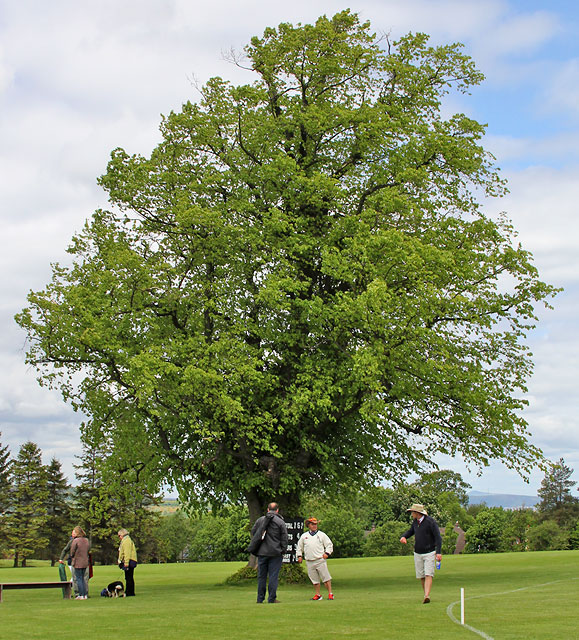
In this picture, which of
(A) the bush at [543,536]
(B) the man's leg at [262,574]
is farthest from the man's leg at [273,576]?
(A) the bush at [543,536]

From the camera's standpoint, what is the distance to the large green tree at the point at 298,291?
2550cm

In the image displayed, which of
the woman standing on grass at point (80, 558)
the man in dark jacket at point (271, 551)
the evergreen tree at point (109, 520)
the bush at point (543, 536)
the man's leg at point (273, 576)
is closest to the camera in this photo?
the man's leg at point (273, 576)

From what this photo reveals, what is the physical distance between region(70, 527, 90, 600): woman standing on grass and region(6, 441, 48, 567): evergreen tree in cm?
6439

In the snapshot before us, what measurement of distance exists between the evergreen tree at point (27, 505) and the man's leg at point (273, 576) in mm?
70394

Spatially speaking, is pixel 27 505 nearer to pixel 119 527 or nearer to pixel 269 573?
pixel 119 527

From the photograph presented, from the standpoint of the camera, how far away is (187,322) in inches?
1121

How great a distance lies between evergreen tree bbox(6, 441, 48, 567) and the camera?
8250 centimetres

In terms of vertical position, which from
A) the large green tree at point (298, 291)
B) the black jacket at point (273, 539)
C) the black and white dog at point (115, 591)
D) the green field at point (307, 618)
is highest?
the large green tree at point (298, 291)

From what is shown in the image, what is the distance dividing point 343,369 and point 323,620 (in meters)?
13.3

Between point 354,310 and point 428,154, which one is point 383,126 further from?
point 354,310

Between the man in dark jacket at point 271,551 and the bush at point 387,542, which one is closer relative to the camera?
the man in dark jacket at point 271,551

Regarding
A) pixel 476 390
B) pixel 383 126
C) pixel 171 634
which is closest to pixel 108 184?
pixel 383 126

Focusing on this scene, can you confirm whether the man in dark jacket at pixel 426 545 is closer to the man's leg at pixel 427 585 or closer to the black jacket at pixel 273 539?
the man's leg at pixel 427 585

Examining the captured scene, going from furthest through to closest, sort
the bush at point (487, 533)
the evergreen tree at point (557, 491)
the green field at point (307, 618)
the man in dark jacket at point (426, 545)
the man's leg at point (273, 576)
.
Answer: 1. the evergreen tree at point (557, 491)
2. the bush at point (487, 533)
3. the man's leg at point (273, 576)
4. the man in dark jacket at point (426, 545)
5. the green field at point (307, 618)
